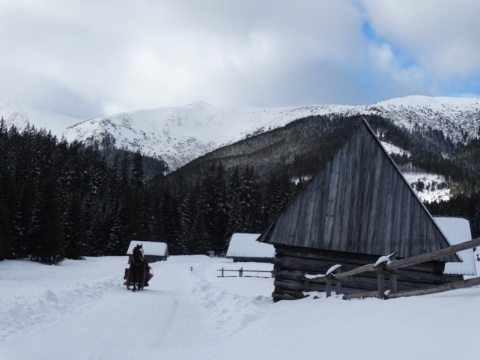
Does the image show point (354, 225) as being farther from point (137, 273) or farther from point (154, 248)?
point (154, 248)

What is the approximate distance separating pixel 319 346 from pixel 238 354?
57.9 inches

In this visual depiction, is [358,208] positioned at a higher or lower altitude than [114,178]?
lower

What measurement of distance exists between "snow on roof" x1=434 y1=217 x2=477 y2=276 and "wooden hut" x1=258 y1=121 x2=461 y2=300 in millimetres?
15010

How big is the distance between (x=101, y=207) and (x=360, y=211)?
234ft

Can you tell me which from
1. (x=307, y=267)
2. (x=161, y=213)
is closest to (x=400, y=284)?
(x=307, y=267)

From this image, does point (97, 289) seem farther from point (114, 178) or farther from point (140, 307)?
point (114, 178)

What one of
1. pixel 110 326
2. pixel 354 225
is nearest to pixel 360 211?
pixel 354 225

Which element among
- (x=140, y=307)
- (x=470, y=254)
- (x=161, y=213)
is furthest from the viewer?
(x=161, y=213)

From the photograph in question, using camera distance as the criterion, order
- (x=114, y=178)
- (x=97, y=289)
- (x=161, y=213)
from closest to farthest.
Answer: (x=97, y=289), (x=161, y=213), (x=114, y=178)

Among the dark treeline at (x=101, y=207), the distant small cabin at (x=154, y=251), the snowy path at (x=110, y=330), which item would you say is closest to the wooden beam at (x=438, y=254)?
the snowy path at (x=110, y=330)

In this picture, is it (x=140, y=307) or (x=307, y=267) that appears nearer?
(x=140, y=307)

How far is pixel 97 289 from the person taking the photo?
1739cm

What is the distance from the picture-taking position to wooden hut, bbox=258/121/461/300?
1498 centimetres

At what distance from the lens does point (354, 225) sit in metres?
15.4
